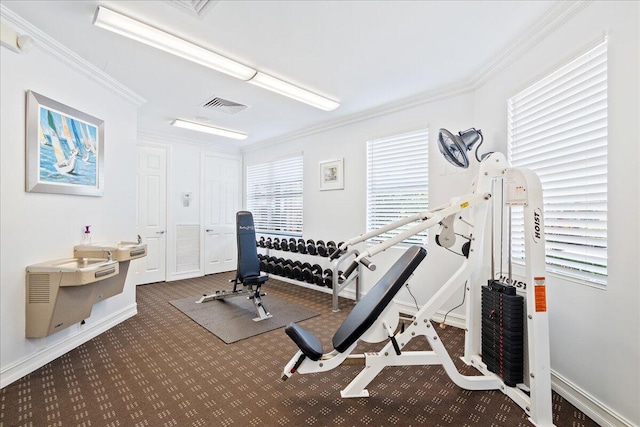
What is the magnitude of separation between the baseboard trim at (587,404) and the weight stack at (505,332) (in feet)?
1.02

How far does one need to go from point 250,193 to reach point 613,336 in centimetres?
591

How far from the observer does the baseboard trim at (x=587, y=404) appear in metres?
1.65

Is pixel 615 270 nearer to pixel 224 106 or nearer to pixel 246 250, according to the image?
→ pixel 246 250

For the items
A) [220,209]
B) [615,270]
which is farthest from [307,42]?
[220,209]

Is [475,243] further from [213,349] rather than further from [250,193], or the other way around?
[250,193]

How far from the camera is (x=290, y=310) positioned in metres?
3.84

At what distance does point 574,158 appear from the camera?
1966 millimetres

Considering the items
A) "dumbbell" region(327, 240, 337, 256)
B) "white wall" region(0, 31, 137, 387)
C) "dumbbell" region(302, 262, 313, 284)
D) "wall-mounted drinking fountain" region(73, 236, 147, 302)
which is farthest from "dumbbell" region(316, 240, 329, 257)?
"white wall" region(0, 31, 137, 387)

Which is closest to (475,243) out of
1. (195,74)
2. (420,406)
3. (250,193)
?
(420,406)

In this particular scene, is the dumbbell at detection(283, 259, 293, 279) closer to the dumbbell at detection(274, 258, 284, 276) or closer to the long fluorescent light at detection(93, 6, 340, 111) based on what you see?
the dumbbell at detection(274, 258, 284, 276)

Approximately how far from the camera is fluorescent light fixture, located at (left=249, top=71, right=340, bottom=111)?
119 inches

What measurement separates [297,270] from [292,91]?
2.80m

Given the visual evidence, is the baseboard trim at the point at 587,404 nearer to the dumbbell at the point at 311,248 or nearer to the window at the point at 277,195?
the dumbbell at the point at 311,248

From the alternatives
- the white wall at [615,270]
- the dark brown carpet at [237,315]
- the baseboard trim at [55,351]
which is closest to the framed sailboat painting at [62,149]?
the baseboard trim at [55,351]
